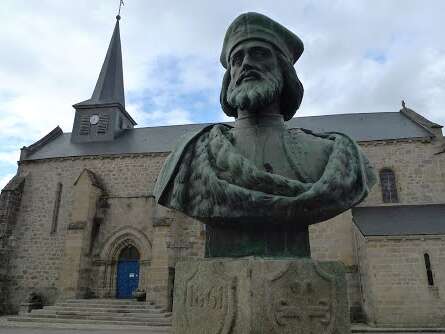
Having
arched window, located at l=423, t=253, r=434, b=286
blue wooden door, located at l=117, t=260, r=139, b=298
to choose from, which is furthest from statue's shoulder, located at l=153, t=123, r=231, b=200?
blue wooden door, located at l=117, t=260, r=139, b=298

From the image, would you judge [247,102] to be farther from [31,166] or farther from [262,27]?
[31,166]

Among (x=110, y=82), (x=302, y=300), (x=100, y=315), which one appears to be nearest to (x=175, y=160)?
(x=302, y=300)

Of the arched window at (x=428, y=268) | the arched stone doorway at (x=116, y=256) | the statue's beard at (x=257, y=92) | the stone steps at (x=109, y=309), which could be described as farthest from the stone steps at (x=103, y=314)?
the statue's beard at (x=257, y=92)

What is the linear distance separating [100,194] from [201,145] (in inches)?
779

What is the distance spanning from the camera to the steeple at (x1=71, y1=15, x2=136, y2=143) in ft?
87.2

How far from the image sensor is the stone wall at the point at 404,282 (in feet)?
44.2

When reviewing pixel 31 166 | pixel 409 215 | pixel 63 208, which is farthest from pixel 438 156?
pixel 31 166

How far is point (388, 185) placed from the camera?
20.2m

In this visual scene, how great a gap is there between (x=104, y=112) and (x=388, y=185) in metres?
20.3

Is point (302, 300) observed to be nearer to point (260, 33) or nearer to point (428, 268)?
point (260, 33)

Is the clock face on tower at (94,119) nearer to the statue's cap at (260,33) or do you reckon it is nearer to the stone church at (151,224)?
the stone church at (151,224)

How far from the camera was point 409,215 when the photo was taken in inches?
675

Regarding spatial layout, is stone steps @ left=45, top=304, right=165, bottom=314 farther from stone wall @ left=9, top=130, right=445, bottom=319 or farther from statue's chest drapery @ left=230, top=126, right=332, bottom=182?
statue's chest drapery @ left=230, top=126, right=332, bottom=182

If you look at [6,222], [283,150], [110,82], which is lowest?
[283,150]
